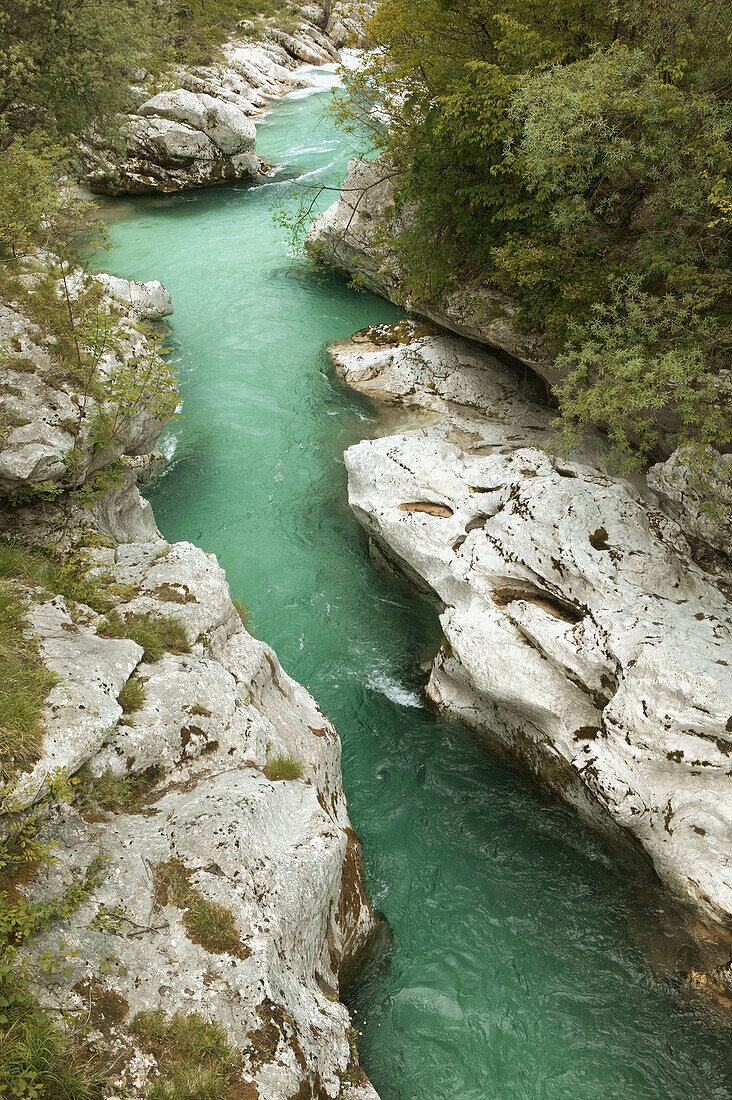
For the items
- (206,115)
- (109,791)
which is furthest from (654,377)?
(206,115)

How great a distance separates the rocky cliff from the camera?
4.60 metres

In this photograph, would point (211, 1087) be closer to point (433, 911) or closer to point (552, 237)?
point (433, 911)

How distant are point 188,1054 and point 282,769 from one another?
2.59 metres

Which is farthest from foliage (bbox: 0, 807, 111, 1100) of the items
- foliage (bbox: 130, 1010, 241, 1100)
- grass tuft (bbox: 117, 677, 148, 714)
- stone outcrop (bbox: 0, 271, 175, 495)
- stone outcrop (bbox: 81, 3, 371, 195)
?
stone outcrop (bbox: 81, 3, 371, 195)

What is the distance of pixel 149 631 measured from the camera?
7.26 metres

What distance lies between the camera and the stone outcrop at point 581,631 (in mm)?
7348

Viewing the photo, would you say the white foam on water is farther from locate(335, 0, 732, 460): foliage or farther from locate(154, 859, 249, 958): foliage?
locate(154, 859, 249, 958): foliage

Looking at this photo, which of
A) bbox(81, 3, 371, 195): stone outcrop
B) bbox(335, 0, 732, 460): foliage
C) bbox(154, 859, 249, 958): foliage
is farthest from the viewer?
bbox(81, 3, 371, 195): stone outcrop

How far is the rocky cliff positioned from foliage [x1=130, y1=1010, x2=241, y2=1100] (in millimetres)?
13

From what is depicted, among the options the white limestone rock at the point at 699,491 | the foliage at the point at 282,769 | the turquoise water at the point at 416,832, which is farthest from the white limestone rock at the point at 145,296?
the foliage at the point at 282,769

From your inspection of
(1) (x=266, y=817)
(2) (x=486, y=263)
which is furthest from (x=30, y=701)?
(2) (x=486, y=263)

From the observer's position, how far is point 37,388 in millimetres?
8742

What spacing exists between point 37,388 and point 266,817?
6.23 meters

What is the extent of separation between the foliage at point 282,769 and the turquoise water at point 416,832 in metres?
2.18
